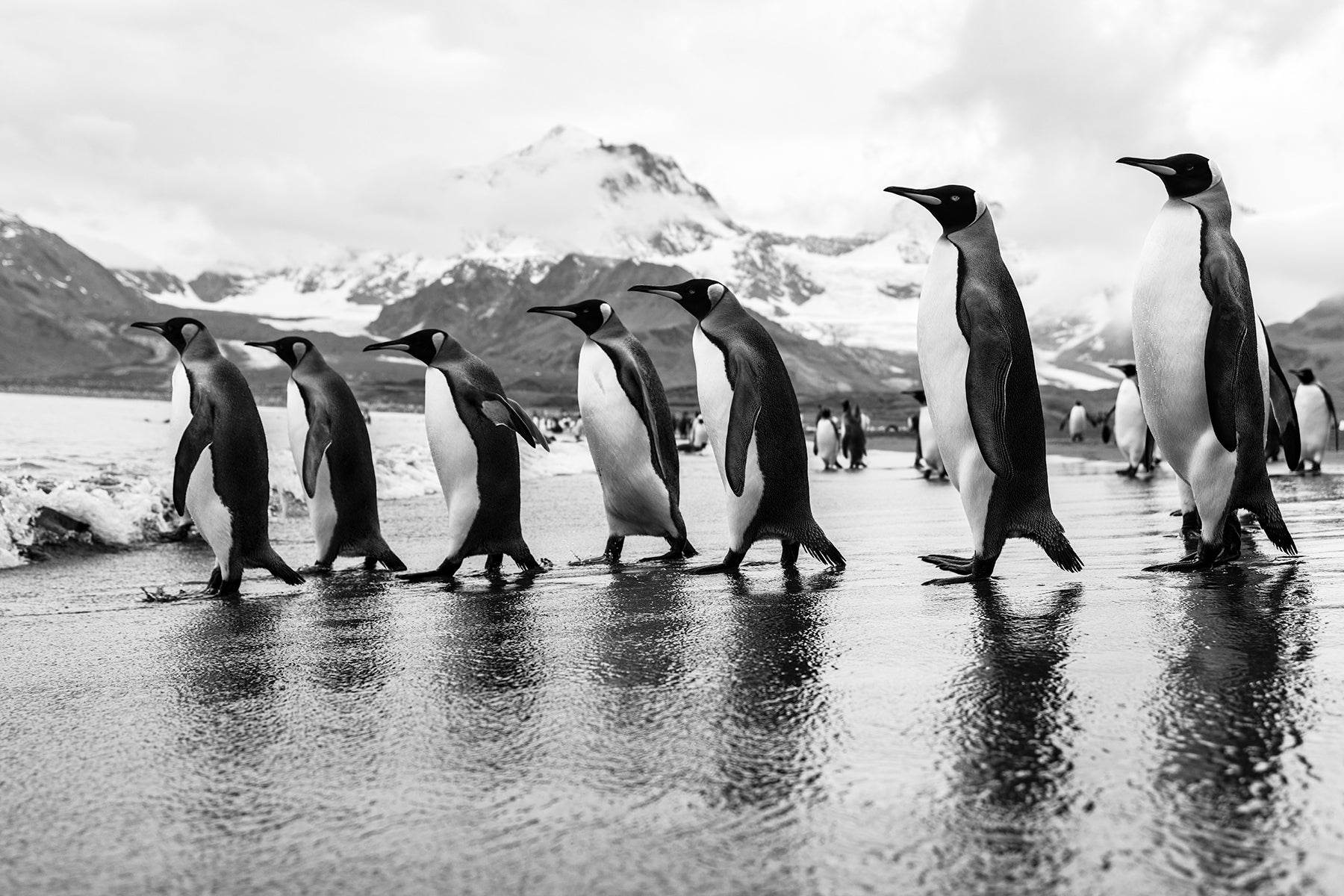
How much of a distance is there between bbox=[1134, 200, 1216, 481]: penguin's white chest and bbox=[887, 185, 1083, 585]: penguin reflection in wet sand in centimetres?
58

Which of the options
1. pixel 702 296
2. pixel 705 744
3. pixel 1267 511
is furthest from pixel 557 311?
pixel 705 744

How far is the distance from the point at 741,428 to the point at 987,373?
4.38 feet

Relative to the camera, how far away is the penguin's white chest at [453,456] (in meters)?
6.43

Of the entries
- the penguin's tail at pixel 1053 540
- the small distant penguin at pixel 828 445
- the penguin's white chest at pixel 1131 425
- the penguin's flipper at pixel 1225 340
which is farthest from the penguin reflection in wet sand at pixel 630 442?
the small distant penguin at pixel 828 445

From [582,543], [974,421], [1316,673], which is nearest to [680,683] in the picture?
[1316,673]

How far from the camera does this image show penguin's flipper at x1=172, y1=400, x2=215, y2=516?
20.7ft

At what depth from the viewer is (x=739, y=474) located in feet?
19.1

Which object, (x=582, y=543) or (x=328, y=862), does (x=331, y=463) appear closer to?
(x=582, y=543)

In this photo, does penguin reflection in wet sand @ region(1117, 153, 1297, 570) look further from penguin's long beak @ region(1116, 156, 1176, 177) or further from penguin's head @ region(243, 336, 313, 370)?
penguin's head @ region(243, 336, 313, 370)

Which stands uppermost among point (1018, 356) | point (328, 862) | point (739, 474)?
A: point (1018, 356)

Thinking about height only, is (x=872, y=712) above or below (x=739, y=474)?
below

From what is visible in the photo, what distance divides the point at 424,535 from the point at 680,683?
686 cm

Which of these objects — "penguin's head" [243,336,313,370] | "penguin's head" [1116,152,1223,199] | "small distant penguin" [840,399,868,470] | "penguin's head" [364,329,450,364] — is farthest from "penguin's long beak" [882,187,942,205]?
"small distant penguin" [840,399,868,470]

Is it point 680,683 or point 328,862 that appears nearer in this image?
point 328,862
